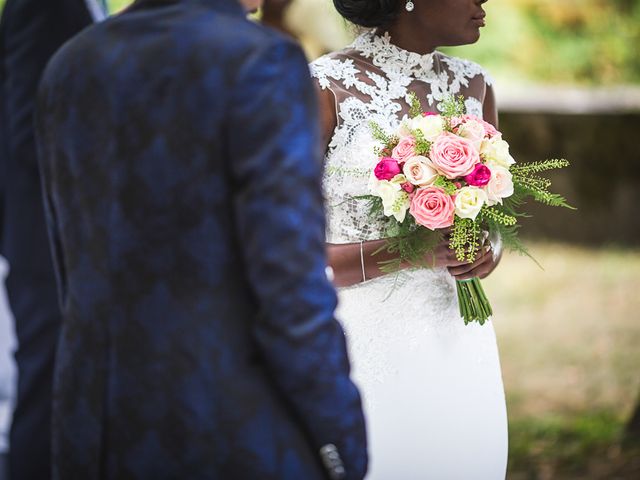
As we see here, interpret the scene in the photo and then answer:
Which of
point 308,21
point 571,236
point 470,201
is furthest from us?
point 571,236

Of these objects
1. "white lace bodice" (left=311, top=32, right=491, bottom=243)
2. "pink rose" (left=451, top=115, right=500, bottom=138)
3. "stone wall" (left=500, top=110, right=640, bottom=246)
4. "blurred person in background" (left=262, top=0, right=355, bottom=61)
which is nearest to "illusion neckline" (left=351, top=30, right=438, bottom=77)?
"white lace bodice" (left=311, top=32, right=491, bottom=243)

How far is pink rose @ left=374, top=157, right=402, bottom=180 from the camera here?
281 cm

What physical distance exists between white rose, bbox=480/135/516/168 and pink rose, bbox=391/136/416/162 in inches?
7.8

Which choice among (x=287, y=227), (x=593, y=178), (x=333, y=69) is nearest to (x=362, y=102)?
(x=333, y=69)

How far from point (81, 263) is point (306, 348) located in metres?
0.50

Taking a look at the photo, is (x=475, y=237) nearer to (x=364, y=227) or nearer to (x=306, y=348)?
(x=364, y=227)

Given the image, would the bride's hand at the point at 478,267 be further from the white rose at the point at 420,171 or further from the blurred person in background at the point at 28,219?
the blurred person in background at the point at 28,219

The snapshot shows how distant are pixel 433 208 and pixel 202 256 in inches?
43.8

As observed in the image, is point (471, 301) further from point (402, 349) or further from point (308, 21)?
point (308, 21)

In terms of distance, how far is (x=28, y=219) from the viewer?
2826mm

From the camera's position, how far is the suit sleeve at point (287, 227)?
1764mm

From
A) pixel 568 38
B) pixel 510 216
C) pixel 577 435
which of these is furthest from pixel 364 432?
pixel 568 38

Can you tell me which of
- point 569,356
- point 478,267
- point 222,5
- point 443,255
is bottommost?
point 569,356

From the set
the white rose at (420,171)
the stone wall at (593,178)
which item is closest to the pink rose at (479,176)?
the white rose at (420,171)
